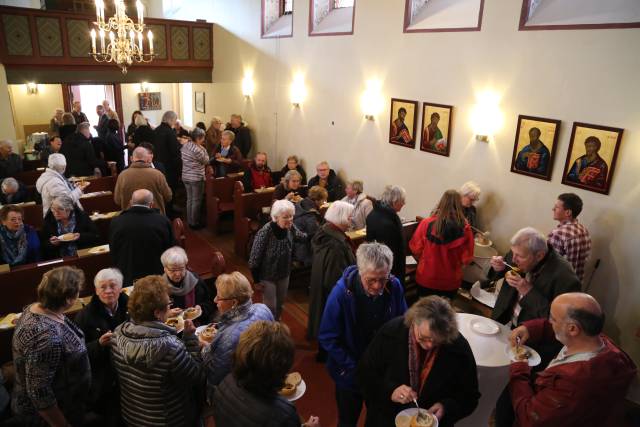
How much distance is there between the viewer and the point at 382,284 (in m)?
2.75

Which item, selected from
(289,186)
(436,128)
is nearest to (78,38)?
(289,186)

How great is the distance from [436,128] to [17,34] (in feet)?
26.2

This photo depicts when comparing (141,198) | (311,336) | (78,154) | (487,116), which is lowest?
(311,336)

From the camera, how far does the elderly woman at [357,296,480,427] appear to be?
2.16m

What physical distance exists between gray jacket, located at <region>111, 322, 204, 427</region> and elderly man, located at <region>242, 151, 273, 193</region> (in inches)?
230

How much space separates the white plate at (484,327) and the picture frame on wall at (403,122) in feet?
13.1

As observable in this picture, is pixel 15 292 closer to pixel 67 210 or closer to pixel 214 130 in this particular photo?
pixel 67 210

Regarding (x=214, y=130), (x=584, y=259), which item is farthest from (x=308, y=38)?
(x=584, y=259)

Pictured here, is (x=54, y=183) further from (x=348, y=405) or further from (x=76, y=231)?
(x=348, y=405)

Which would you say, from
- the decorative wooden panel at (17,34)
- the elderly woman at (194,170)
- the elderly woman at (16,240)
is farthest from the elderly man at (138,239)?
the decorative wooden panel at (17,34)

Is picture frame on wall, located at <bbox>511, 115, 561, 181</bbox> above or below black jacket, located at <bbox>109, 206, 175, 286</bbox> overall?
above

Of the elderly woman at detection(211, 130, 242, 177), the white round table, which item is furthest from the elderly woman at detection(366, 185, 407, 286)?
the elderly woman at detection(211, 130, 242, 177)

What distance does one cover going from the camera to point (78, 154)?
7.82 meters

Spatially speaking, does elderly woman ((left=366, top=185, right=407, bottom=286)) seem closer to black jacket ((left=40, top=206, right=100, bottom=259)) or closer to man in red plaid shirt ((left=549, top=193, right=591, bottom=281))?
man in red plaid shirt ((left=549, top=193, right=591, bottom=281))
